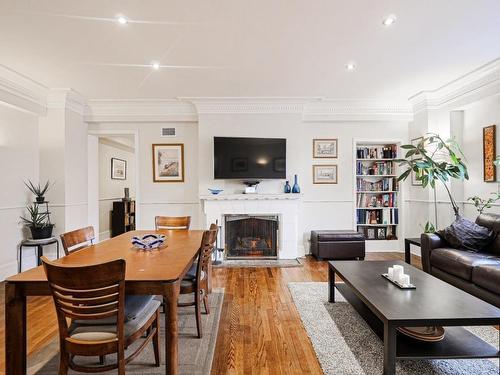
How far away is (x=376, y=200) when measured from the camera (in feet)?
17.6

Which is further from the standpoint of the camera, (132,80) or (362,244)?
(362,244)

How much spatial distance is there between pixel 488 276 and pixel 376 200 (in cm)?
285

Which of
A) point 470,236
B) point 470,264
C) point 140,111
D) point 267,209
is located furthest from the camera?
point 140,111

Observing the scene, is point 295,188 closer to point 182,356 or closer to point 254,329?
point 254,329

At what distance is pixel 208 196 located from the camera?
470 cm

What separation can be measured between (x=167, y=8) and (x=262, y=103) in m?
2.59

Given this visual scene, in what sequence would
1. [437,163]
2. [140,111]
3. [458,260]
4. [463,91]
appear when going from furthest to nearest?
[140,111]
[437,163]
[463,91]
[458,260]

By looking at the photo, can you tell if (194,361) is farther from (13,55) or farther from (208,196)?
(13,55)

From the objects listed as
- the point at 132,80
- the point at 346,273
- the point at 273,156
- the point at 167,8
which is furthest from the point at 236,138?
the point at 346,273

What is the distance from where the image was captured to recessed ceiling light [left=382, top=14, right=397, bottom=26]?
97.8 inches

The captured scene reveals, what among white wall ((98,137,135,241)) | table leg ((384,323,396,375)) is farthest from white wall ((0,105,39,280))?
table leg ((384,323,396,375))

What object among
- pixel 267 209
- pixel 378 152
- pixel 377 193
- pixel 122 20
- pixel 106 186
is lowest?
pixel 267 209

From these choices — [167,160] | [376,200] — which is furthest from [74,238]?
[376,200]

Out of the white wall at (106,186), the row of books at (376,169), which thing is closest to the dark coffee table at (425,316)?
the row of books at (376,169)
